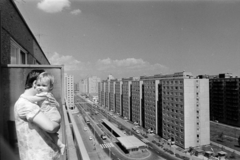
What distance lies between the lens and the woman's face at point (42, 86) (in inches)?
55.3

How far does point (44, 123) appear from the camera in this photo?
1229 mm

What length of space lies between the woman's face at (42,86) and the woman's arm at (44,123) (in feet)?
0.81

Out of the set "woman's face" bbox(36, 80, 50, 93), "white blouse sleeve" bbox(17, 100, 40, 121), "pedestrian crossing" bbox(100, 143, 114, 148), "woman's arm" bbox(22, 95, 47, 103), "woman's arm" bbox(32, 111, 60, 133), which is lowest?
"pedestrian crossing" bbox(100, 143, 114, 148)

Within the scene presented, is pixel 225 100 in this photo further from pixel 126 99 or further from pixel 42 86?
pixel 42 86

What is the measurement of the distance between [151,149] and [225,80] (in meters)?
24.2

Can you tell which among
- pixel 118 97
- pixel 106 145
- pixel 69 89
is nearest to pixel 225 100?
pixel 106 145

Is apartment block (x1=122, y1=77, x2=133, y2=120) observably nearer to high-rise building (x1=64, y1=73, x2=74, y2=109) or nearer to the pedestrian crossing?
the pedestrian crossing

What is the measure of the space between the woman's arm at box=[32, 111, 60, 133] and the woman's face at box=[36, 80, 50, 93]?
25 cm

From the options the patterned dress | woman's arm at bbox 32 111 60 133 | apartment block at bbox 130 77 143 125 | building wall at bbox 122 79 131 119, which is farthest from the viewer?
building wall at bbox 122 79 131 119

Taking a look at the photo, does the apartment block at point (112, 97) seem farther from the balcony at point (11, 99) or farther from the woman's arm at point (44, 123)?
the woman's arm at point (44, 123)

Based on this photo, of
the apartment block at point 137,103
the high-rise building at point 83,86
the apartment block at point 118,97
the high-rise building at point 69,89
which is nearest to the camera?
the apartment block at point 137,103

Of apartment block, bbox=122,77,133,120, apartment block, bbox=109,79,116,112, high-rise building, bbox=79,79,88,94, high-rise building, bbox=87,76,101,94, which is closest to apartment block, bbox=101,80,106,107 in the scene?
apartment block, bbox=109,79,116,112

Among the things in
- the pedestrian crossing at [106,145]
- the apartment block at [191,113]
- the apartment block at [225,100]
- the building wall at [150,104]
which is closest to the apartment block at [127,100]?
the building wall at [150,104]

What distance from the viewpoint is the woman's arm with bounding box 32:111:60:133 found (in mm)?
1220
